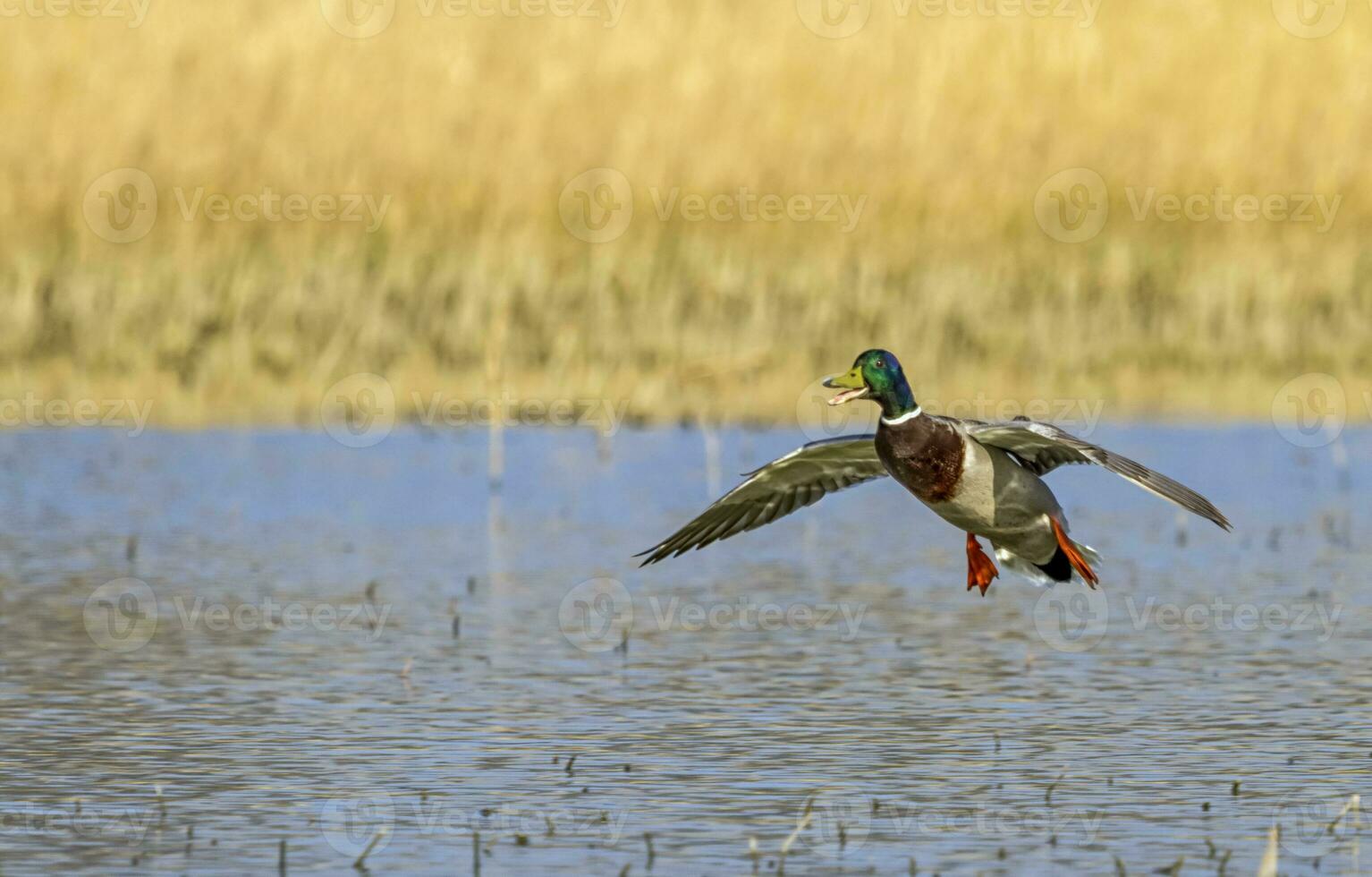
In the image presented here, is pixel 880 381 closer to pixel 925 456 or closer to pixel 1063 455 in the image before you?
pixel 925 456

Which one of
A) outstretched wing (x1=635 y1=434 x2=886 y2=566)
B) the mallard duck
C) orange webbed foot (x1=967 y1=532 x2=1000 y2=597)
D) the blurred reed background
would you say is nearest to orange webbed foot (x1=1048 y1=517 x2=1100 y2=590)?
the mallard duck

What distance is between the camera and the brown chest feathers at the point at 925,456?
9.25m

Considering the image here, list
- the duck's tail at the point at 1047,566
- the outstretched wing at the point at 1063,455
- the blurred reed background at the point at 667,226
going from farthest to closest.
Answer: the blurred reed background at the point at 667,226, the duck's tail at the point at 1047,566, the outstretched wing at the point at 1063,455

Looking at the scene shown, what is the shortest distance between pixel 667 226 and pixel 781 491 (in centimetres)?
1139

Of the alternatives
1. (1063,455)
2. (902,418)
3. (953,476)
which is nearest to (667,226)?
(1063,455)

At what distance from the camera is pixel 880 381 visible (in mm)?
9383

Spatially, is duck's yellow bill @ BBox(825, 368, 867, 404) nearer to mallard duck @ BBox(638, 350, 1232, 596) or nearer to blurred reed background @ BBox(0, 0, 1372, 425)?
mallard duck @ BBox(638, 350, 1232, 596)

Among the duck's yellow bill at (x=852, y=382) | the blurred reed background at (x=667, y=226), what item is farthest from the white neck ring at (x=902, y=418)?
the blurred reed background at (x=667, y=226)

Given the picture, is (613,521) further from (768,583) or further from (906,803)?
(906,803)

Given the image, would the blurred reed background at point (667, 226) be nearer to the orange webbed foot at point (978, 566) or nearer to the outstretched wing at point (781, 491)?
the outstretched wing at point (781, 491)

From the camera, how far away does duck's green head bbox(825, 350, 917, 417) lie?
9.33 metres

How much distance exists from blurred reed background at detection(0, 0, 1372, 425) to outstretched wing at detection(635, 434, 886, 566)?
31.7 feet

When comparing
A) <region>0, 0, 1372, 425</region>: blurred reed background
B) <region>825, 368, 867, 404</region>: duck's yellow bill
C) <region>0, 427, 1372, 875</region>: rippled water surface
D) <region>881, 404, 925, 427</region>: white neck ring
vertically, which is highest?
<region>0, 0, 1372, 425</region>: blurred reed background

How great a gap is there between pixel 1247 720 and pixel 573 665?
315 cm
